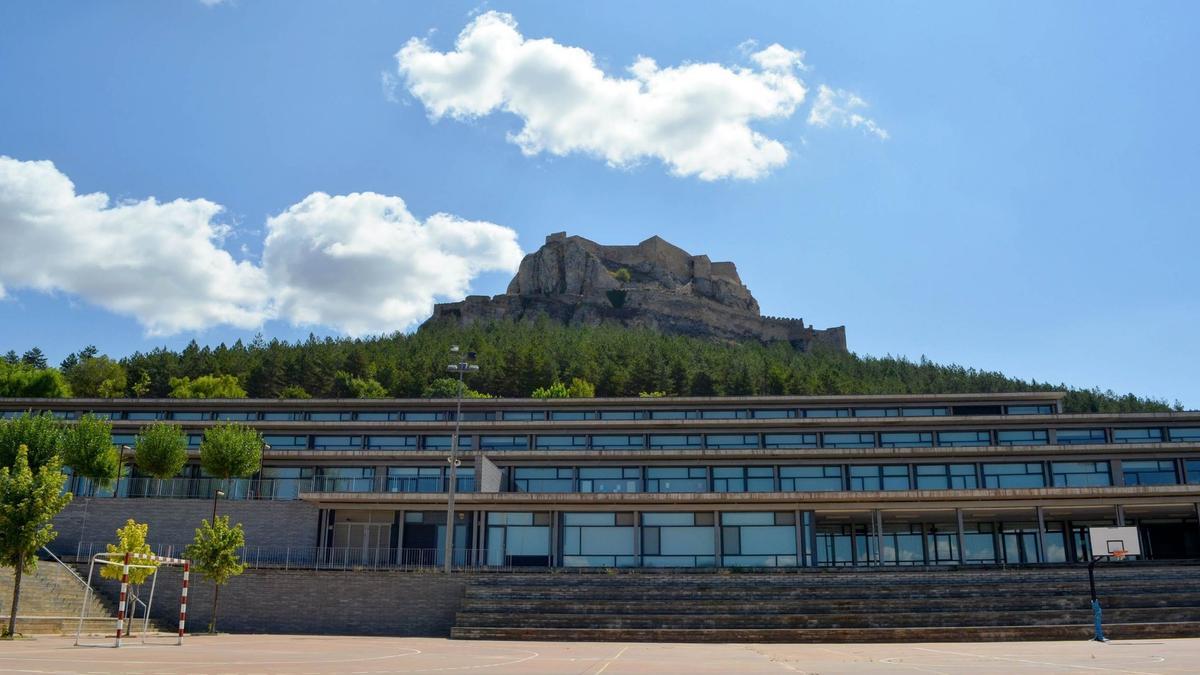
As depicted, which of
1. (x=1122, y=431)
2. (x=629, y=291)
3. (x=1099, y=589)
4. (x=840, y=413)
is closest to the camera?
(x=1099, y=589)

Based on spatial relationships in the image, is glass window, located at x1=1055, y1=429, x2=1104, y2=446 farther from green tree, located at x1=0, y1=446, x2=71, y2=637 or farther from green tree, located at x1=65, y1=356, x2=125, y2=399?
green tree, located at x1=65, y1=356, x2=125, y2=399

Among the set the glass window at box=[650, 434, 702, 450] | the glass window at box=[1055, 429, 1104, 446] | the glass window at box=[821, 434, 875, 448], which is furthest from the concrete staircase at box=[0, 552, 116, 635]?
the glass window at box=[1055, 429, 1104, 446]

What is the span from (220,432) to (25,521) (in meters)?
20.9

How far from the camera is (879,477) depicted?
157 ft

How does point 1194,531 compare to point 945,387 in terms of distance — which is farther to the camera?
point 945,387

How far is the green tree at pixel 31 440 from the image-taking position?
1686 inches

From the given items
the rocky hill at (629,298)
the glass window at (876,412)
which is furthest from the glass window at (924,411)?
the rocky hill at (629,298)

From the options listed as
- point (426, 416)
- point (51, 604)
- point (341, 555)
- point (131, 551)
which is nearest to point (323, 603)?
point (131, 551)

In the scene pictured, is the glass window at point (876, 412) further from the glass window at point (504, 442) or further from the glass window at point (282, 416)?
the glass window at point (282, 416)

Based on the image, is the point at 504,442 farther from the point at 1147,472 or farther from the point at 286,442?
the point at 1147,472

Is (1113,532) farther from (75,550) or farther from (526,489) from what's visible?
(75,550)

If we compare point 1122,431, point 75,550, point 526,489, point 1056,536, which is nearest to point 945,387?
point 1122,431

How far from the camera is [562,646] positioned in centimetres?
2450

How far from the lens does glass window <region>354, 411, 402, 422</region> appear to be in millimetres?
58062
